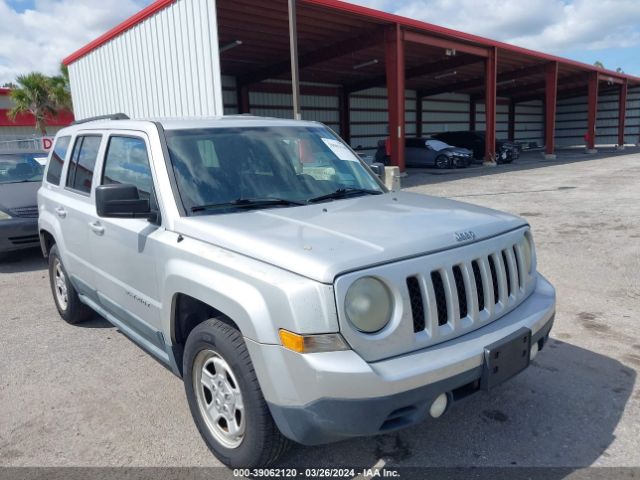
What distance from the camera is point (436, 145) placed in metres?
24.8

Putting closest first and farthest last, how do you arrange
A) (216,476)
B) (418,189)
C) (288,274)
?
(288,274), (216,476), (418,189)

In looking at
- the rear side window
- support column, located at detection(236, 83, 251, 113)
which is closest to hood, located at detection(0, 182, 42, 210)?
the rear side window

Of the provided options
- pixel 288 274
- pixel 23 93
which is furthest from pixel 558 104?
pixel 288 274

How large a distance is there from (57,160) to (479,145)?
2456 centimetres

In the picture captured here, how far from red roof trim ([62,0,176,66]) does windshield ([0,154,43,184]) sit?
682 cm

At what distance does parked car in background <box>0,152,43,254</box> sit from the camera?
723 centimetres

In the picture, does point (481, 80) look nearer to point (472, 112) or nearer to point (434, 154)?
point (472, 112)

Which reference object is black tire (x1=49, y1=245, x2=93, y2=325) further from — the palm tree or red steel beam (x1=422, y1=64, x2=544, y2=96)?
the palm tree

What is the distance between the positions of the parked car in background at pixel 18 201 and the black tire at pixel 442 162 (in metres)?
19.0

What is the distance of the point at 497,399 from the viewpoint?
3.31 meters

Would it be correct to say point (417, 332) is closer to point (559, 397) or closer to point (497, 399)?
point (497, 399)

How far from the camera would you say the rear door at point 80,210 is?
3.95 m

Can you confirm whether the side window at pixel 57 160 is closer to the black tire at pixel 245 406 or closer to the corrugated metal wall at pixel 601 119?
the black tire at pixel 245 406

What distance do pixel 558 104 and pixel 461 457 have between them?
4844 centimetres
